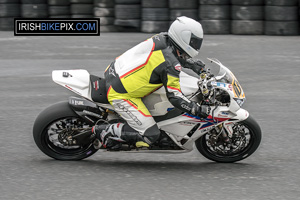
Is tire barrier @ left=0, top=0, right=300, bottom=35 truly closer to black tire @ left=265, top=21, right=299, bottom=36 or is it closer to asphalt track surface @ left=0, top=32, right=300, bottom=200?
black tire @ left=265, top=21, right=299, bottom=36

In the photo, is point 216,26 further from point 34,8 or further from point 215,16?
point 34,8

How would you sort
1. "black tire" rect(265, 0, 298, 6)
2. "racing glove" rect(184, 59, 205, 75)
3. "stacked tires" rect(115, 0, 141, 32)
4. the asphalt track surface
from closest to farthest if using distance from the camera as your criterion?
the asphalt track surface
"racing glove" rect(184, 59, 205, 75)
"black tire" rect(265, 0, 298, 6)
"stacked tires" rect(115, 0, 141, 32)

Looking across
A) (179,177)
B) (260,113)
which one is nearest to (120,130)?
(179,177)

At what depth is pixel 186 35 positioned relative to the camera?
5.66 m

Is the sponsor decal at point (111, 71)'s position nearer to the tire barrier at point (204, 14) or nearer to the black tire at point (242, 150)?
the black tire at point (242, 150)

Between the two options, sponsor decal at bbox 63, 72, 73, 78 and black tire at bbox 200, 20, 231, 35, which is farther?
black tire at bbox 200, 20, 231, 35

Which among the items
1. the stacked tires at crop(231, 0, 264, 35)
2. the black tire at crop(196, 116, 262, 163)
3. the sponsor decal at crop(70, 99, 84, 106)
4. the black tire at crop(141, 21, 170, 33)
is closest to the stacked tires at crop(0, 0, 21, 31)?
the black tire at crop(141, 21, 170, 33)

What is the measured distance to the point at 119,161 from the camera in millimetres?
6336

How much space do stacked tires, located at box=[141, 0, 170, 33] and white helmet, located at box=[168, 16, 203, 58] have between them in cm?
953

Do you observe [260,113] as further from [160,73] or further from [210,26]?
[210,26]

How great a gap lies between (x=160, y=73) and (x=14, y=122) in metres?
3.08

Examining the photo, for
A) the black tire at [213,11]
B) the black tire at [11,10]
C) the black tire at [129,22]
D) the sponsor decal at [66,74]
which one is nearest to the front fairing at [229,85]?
the sponsor decal at [66,74]

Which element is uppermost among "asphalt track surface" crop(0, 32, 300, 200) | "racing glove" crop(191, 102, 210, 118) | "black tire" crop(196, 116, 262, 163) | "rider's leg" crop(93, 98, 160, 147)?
"racing glove" crop(191, 102, 210, 118)

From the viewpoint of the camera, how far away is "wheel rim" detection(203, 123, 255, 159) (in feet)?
20.1
